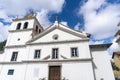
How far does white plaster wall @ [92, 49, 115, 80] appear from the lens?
1822 centimetres

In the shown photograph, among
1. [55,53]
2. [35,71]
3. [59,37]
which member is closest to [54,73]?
[35,71]

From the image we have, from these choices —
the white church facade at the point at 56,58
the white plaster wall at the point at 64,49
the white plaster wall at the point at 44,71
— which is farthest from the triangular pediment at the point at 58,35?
the white plaster wall at the point at 44,71

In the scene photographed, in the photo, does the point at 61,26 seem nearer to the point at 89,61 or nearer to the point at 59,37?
the point at 59,37

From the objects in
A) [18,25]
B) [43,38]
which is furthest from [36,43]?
[18,25]

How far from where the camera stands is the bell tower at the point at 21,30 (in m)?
23.7

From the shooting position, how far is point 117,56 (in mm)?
37531

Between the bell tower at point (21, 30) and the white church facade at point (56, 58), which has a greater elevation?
the bell tower at point (21, 30)

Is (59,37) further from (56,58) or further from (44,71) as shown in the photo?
(44,71)

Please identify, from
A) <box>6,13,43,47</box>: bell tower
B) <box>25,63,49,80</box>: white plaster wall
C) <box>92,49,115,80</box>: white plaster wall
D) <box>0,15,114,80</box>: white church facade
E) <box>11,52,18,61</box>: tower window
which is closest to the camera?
<box>0,15,114,80</box>: white church facade

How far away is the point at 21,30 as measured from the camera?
25.0m

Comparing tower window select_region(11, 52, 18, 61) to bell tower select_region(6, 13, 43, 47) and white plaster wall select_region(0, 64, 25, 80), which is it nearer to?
white plaster wall select_region(0, 64, 25, 80)

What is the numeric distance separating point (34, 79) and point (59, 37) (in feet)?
27.0

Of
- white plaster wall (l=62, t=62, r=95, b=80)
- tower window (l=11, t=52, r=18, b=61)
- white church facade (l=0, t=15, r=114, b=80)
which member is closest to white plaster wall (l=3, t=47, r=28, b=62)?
white church facade (l=0, t=15, r=114, b=80)

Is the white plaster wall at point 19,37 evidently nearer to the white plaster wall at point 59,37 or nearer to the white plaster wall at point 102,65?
the white plaster wall at point 59,37
